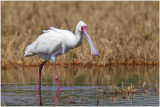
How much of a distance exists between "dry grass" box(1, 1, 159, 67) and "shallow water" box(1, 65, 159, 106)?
53 cm

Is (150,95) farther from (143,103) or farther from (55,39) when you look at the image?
(55,39)

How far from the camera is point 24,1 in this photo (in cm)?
2569

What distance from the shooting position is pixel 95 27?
20172 mm

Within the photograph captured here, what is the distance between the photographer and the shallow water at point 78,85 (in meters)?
10.2

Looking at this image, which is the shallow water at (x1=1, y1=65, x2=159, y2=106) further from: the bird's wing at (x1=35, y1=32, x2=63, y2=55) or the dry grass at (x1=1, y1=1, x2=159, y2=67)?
the bird's wing at (x1=35, y1=32, x2=63, y2=55)

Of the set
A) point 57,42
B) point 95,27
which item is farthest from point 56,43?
point 95,27

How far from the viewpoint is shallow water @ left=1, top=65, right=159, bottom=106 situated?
10.2m

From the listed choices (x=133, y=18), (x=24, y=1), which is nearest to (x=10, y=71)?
(x=133, y=18)

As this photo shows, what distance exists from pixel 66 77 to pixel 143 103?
4.61 meters

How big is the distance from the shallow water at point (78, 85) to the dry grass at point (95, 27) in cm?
53

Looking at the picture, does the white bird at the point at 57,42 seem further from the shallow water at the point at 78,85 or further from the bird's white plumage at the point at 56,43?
the shallow water at the point at 78,85

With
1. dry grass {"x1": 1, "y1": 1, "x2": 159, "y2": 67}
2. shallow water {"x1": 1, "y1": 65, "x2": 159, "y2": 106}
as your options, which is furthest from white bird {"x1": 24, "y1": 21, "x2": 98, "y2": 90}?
dry grass {"x1": 1, "y1": 1, "x2": 159, "y2": 67}

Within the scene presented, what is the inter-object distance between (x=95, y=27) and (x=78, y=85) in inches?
308

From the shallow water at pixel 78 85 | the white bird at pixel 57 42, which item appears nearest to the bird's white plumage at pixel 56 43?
the white bird at pixel 57 42
